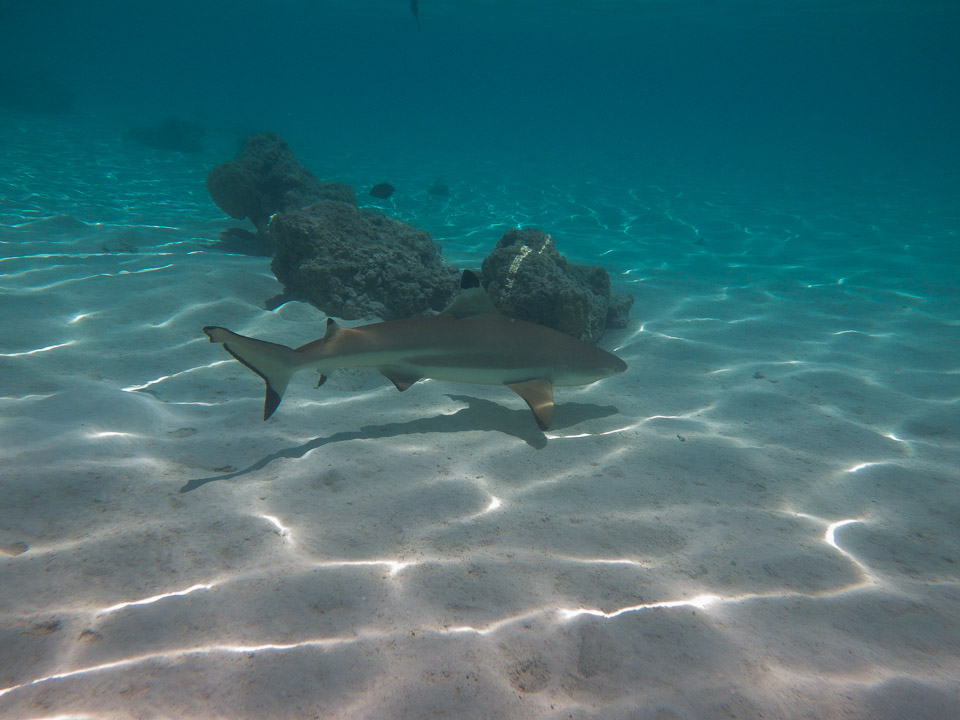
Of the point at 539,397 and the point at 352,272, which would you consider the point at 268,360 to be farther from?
the point at 352,272

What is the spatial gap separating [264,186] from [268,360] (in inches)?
410

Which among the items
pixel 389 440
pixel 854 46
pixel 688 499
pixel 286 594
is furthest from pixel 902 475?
pixel 854 46

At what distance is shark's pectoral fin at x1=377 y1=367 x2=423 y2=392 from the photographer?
13.0 feet

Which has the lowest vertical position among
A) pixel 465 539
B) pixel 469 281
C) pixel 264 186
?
pixel 465 539

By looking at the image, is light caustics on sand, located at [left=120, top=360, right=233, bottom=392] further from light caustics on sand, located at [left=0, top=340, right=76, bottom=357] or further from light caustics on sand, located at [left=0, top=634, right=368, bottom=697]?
light caustics on sand, located at [left=0, top=634, right=368, bottom=697]

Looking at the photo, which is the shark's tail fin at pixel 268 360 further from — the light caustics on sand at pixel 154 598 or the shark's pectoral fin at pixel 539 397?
the shark's pectoral fin at pixel 539 397

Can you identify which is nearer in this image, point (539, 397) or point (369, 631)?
point (369, 631)

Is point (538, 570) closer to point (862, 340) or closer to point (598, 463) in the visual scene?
point (598, 463)

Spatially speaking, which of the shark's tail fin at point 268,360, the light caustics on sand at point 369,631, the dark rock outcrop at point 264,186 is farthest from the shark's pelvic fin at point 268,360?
the dark rock outcrop at point 264,186

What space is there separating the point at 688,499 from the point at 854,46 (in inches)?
3924

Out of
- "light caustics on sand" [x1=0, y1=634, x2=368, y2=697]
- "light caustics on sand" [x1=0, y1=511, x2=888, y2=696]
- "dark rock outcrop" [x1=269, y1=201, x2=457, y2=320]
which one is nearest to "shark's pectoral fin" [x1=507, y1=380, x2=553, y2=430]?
"light caustics on sand" [x1=0, y1=511, x2=888, y2=696]

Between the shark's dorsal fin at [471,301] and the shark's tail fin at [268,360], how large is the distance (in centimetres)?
143

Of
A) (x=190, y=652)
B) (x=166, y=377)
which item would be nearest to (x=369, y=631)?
(x=190, y=652)

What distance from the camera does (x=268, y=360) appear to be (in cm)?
343
